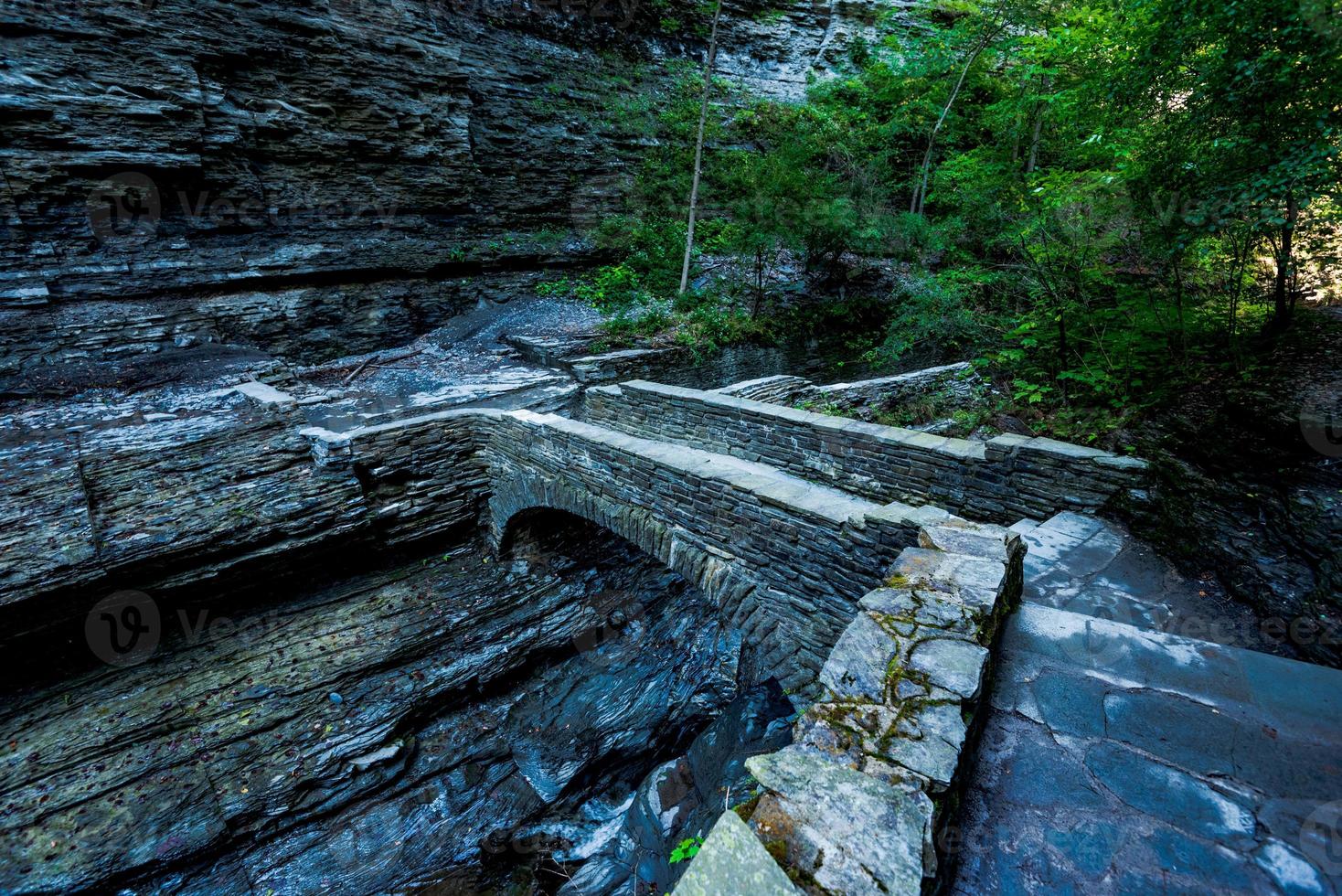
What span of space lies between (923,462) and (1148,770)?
2.98 meters

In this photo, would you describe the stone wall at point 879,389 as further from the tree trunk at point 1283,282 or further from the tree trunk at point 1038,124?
the tree trunk at point 1038,124

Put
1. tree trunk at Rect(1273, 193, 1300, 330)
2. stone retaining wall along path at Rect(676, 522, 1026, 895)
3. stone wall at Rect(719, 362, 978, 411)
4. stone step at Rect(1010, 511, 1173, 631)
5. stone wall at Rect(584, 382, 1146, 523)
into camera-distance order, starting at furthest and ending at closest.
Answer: stone wall at Rect(719, 362, 978, 411) < stone wall at Rect(584, 382, 1146, 523) < tree trunk at Rect(1273, 193, 1300, 330) < stone step at Rect(1010, 511, 1173, 631) < stone retaining wall along path at Rect(676, 522, 1026, 895)

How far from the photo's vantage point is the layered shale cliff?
→ 24.5 feet

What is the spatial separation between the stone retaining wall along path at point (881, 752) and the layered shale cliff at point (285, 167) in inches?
425

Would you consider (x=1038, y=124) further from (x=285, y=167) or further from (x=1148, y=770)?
(x=285, y=167)

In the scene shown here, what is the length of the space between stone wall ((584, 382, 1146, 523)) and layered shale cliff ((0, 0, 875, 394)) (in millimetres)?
7983

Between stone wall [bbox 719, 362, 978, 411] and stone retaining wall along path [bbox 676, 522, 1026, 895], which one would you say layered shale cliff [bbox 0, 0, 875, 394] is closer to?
stone wall [bbox 719, 362, 978, 411]

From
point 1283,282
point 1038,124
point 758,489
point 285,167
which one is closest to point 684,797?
point 758,489

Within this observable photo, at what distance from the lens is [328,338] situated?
9898 millimetres

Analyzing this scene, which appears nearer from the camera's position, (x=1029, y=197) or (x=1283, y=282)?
(x=1283, y=282)

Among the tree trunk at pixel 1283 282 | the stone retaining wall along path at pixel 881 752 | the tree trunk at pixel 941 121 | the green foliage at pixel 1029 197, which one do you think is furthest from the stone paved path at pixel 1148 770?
the tree trunk at pixel 941 121

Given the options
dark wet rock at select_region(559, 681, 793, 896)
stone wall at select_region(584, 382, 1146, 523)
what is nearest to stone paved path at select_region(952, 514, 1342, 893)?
stone wall at select_region(584, 382, 1146, 523)

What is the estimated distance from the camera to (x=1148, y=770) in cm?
184

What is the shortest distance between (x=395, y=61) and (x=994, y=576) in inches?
529
